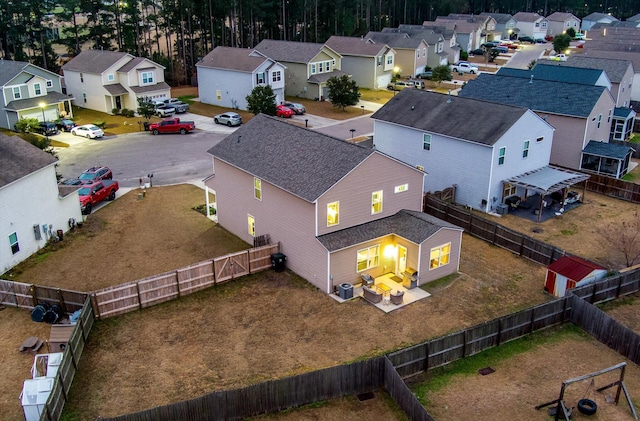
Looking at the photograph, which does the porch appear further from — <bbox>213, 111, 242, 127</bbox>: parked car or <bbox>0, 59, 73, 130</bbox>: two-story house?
<bbox>0, 59, 73, 130</bbox>: two-story house

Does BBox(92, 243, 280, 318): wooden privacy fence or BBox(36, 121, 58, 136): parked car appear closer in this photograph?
BBox(92, 243, 280, 318): wooden privacy fence

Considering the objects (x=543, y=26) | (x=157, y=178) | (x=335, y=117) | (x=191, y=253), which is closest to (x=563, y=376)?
(x=191, y=253)

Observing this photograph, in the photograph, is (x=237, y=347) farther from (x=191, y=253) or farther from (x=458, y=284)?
(x=458, y=284)

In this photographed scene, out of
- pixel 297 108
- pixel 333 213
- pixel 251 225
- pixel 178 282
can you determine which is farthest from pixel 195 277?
pixel 297 108

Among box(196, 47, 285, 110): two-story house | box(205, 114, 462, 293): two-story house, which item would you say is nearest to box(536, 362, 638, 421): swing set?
box(205, 114, 462, 293): two-story house

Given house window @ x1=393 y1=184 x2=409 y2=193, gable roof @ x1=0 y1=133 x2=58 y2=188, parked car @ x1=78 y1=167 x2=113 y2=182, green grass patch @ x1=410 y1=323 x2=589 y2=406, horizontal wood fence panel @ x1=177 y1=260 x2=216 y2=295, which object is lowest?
green grass patch @ x1=410 y1=323 x2=589 y2=406

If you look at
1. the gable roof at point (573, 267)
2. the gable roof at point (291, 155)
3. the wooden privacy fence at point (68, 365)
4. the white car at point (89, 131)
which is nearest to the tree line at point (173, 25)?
the white car at point (89, 131)

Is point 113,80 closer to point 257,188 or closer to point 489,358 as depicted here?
point 257,188
